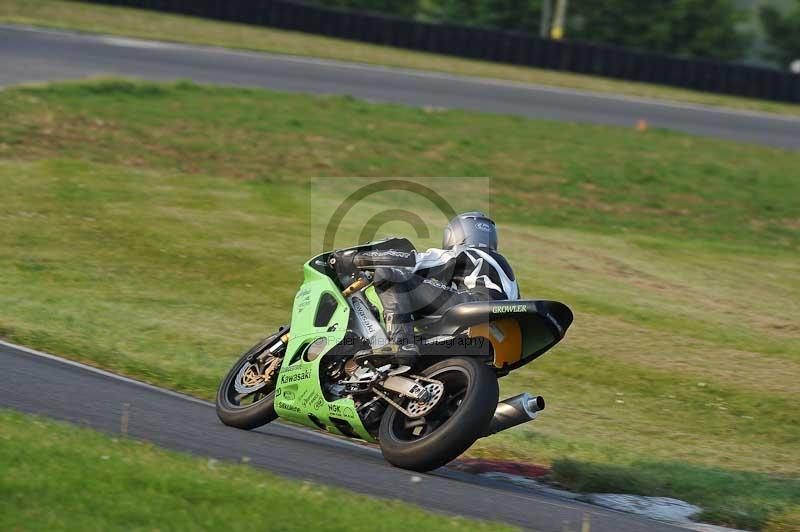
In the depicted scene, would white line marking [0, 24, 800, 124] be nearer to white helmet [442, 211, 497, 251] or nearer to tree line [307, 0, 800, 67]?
tree line [307, 0, 800, 67]

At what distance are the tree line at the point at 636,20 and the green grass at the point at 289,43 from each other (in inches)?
401

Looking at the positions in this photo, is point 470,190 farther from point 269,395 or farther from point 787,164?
point 269,395

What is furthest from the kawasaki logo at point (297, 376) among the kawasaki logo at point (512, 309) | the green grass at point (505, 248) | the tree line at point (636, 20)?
the tree line at point (636, 20)

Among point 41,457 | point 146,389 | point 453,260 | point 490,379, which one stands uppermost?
point 453,260

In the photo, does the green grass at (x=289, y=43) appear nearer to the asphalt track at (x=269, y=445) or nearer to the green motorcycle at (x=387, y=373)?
the asphalt track at (x=269, y=445)

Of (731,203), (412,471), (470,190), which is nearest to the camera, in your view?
(412,471)

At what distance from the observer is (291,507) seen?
17.9ft

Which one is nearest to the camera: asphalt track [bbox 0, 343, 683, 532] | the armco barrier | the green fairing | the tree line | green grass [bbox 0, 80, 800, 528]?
asphalt track [bbox 0, 343, 683, 532]

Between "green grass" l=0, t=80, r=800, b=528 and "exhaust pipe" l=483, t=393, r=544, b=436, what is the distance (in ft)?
3.67

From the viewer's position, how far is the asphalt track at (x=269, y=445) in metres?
6.22

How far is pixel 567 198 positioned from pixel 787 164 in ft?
22.9

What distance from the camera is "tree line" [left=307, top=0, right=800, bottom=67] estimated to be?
43.1 m


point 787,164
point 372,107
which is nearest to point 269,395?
point 372,107

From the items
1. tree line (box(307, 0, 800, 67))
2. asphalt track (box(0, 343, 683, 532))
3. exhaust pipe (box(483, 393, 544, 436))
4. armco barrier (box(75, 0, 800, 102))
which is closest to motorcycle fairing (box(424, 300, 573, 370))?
exhaust pipe (box(483, 393, 544, 436))
